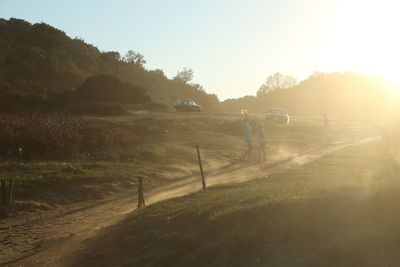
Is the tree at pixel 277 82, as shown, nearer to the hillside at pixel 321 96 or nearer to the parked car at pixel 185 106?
the hillside at pixel 321 96

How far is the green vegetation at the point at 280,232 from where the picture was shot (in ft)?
26.0

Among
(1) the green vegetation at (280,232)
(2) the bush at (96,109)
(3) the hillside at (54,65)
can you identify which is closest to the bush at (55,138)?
(2) the bush at (96,109)

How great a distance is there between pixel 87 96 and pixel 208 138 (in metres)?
22.8

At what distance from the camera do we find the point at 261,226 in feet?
29.8

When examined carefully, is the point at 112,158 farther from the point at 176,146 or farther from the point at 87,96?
the point at 87,96

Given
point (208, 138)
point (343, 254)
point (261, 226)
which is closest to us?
point (343, 254)

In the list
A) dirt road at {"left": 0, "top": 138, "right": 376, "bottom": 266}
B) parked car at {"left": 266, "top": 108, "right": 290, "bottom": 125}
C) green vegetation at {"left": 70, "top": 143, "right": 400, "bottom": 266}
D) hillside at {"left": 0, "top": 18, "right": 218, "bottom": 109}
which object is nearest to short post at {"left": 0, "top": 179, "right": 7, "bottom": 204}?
dirt road at {"left": 0, "top": 138, "right": 376, "bottom": 266}

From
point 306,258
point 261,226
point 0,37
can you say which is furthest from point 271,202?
point 0,37

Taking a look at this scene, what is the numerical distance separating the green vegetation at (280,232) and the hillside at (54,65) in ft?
133

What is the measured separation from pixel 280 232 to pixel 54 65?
68.6m

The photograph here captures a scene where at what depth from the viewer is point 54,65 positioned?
73500 mm

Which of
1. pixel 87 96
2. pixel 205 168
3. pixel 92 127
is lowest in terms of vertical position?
pixel 205 168

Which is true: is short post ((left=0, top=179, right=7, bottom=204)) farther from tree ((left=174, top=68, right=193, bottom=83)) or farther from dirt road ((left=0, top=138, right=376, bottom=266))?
tree ((left=174, top=68, right=193, bottom=83))

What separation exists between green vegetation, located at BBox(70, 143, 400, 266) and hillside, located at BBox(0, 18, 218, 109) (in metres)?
40.5
